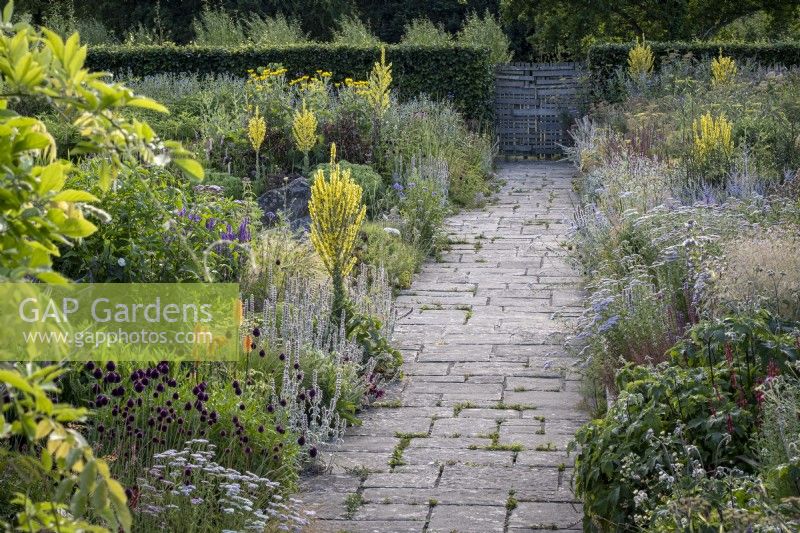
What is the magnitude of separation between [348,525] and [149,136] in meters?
2.77

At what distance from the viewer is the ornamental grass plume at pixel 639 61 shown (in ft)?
58.2

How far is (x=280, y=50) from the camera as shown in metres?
18.6

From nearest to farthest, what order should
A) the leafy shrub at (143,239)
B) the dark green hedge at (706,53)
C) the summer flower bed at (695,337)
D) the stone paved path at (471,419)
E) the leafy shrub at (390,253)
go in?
the summer flower bed at (695,337) → the stone paved path at (471,419) → the leafy shrub at (143,239) → the leafy shrub at (390,253) → the dark green hedge at (706,53)

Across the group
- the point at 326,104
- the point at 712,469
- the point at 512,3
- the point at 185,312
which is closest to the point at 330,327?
the point at 185,312

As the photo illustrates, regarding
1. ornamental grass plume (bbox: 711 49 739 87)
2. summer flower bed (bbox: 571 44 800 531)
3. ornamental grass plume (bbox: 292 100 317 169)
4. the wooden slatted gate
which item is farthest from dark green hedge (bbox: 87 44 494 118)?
summer flower bed (bbox: 571 44 800 531)

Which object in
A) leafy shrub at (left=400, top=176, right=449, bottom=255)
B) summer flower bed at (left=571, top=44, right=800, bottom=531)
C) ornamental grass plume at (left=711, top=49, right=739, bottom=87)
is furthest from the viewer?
ornamental grass plume at (left=711, top=49, right=739, bottom=87)

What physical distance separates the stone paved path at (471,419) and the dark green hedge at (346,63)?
8513 millimetres

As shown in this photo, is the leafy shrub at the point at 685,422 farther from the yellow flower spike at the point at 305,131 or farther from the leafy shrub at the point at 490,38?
the leafy shrub at the point at 490,38

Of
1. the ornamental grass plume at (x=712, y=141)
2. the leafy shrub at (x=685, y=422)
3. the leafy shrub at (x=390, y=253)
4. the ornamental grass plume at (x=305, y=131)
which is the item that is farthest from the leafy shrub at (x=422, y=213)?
the leafy shrub at (x=685, y=422)

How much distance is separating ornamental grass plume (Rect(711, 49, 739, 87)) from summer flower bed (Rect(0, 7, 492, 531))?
20.2ft

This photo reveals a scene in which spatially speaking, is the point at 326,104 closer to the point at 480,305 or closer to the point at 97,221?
the point at 480,305

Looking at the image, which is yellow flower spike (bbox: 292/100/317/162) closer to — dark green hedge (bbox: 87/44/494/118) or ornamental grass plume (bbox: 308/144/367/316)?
ornamental grass plume (bbox: 308/144/367/316)

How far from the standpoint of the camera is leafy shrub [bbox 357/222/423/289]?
29.2 ft

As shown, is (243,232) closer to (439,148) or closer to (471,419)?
(471,419)
